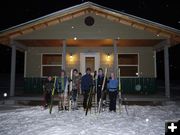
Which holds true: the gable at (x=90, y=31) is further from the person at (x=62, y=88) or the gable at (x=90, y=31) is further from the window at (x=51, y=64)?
the person at (x=62, y=88)

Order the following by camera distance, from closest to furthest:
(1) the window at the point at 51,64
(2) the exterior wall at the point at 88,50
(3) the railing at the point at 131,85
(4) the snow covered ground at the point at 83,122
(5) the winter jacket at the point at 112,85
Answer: (4) the snow covered ground at the point at 83,122 < (5) the winter jacket at the point at 112,85 < (3) the railing at the point at 131,85 < (2) the exterior wall at the point at 88,50 < (1) the window at the point at 51,64

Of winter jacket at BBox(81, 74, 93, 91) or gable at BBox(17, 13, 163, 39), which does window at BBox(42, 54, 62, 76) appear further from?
winter jacket at BBox(81, 74, 93, 91)

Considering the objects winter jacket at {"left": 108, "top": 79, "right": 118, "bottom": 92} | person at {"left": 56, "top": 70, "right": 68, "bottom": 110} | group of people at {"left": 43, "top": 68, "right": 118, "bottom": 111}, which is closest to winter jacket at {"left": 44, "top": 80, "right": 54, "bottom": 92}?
group of people at {"left": 43, "top": 68, "right": 118, "bottom": 111}

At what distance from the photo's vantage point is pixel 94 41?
13.7 m

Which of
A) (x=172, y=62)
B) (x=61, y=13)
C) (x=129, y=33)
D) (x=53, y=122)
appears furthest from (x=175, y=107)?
(x=172, y=62)

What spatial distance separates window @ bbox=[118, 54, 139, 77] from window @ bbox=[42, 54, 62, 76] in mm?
4086

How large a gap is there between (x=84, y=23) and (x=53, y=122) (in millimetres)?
6670

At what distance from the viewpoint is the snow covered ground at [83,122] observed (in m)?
6.65

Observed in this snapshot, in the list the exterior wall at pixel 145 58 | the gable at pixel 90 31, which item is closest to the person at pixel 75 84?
the gable at pixel 90 31

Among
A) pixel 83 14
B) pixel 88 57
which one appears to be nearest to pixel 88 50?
pixel 88 57

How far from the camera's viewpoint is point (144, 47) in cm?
1572

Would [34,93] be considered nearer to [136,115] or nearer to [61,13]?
[61,13]

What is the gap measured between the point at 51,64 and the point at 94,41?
397 cm

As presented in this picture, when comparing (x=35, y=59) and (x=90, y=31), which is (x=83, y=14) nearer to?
(x=90, y=31)
